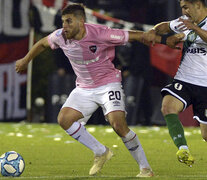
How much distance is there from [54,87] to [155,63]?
2.96 metres

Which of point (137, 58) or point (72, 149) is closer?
point (72, 149)

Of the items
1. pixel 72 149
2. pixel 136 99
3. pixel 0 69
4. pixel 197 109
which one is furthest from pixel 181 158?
pixel 0 69

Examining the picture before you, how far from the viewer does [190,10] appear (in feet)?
33.6

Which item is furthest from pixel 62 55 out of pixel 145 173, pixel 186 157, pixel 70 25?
pixel 186 157

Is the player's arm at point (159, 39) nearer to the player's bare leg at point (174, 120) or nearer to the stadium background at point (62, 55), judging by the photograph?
the player's bare leg at point (174, 120)

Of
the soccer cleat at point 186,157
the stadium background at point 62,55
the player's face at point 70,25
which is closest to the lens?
the soccer cleat at point 186,157

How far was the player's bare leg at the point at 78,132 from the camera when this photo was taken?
10133 mm

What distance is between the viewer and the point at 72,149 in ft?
48.8

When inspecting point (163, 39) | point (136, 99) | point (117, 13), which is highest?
point (163, 39)

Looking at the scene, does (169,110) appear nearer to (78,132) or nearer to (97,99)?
(97,99)

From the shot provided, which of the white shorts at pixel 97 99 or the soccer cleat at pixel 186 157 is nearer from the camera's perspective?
the soccer cleat at pixel 186 157

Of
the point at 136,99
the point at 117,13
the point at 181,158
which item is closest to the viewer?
the point at 181,158

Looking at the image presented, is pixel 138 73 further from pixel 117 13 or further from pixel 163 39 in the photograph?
pixel 163 39

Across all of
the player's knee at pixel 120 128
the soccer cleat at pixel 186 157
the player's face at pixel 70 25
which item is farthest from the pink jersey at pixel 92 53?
the soccer cleat at pixel 186 157
